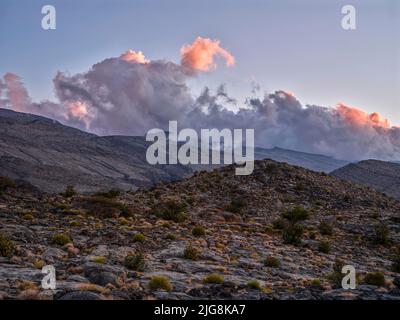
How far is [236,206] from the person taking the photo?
35.9 m

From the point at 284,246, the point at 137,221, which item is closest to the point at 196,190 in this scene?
the point at 137,221

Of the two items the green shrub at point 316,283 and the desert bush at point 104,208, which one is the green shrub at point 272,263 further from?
the desert bush at point 104,208

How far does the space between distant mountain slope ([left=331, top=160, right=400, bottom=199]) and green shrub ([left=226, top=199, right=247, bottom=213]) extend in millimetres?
118717

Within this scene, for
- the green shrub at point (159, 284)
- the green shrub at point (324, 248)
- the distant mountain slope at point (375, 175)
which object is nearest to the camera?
the green shrub at point (159, 284)

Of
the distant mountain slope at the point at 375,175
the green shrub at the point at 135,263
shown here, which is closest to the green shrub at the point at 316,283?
the green shrub at the point at 135,263

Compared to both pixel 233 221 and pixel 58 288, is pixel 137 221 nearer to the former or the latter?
pixel 233 221

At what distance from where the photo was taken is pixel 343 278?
1659cm

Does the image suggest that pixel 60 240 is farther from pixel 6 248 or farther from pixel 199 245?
pixel 199 245

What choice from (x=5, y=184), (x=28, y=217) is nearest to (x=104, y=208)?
(x=28, y=217)

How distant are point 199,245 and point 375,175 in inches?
6040

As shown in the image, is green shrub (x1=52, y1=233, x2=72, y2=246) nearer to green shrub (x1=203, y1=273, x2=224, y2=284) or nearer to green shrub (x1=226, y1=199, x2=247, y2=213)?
green shrub (x1=203, y1=273, x2=224, y2=284)

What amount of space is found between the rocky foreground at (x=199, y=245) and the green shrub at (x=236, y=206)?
150mm

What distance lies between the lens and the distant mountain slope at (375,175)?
150875mm
